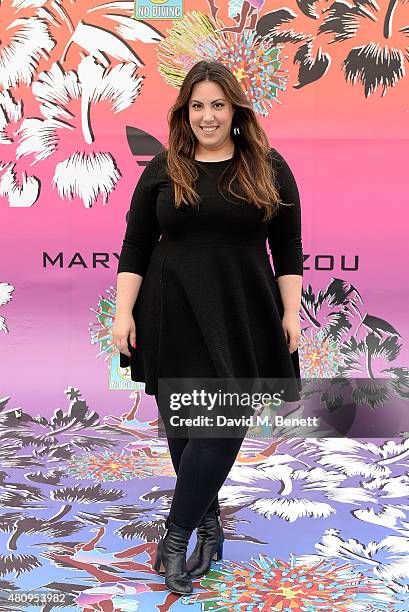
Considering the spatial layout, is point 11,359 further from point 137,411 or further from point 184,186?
point 184,186

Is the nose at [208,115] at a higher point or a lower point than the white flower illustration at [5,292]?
higher

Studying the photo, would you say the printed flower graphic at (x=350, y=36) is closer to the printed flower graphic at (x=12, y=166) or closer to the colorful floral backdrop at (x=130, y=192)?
the colorful floral backdrop at (x=130, y=192)

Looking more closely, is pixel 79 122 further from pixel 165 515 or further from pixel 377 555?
pixel 377 555

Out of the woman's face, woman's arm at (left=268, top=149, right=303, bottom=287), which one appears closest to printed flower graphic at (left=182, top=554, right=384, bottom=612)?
woman's arm at (left=268, top=149, right=303, bottom=287)

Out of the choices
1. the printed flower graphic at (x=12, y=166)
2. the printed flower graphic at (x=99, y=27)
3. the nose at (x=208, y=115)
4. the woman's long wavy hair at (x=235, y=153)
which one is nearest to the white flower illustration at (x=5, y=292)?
the printed flower graphic at (x=12, y=166)

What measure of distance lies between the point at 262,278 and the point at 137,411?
1.39 metres

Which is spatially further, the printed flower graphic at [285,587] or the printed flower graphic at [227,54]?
the printed flower graphic at [227,54]

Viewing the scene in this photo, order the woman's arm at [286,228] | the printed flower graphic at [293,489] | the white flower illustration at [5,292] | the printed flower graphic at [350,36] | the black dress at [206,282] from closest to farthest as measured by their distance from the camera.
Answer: the black dress at [206,282] < the woman's arm at [286,228] < the printed flower graphic at [293,489] < the printed flower graphic at [350,36] < the white flower illustration at [5,292]

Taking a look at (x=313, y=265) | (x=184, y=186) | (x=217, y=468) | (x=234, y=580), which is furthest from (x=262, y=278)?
(x=313, y=265)

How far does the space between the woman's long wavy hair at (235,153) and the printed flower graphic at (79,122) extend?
1.10 m

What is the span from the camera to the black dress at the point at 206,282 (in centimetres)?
172

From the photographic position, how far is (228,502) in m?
2.34

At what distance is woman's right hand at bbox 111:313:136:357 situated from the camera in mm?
1832

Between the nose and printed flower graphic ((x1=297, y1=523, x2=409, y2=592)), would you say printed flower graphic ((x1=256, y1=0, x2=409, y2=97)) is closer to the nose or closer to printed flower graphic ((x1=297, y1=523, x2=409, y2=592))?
the nose
